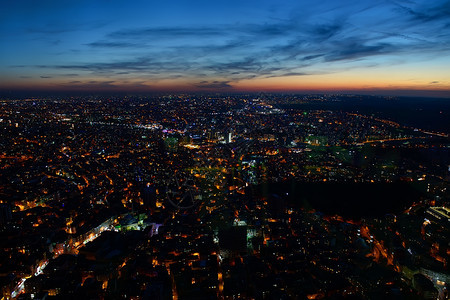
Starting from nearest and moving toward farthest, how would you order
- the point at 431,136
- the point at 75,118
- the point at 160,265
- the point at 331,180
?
1. the point at 160,265
2. the point at 331,180
3. the point at 431,136
4. the point at 75,118

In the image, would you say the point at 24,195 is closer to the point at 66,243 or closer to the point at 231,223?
the point at 66,243

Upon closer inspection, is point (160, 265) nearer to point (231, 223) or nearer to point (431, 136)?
point (231, 223)

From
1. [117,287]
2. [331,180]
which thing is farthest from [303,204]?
[117,287]

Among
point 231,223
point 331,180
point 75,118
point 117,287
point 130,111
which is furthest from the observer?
point 130,111

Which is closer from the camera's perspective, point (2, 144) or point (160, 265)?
point (160, 265)

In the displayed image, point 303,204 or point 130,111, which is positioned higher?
point 130,111

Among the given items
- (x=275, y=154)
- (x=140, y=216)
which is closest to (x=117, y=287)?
(x=140, y=216)
